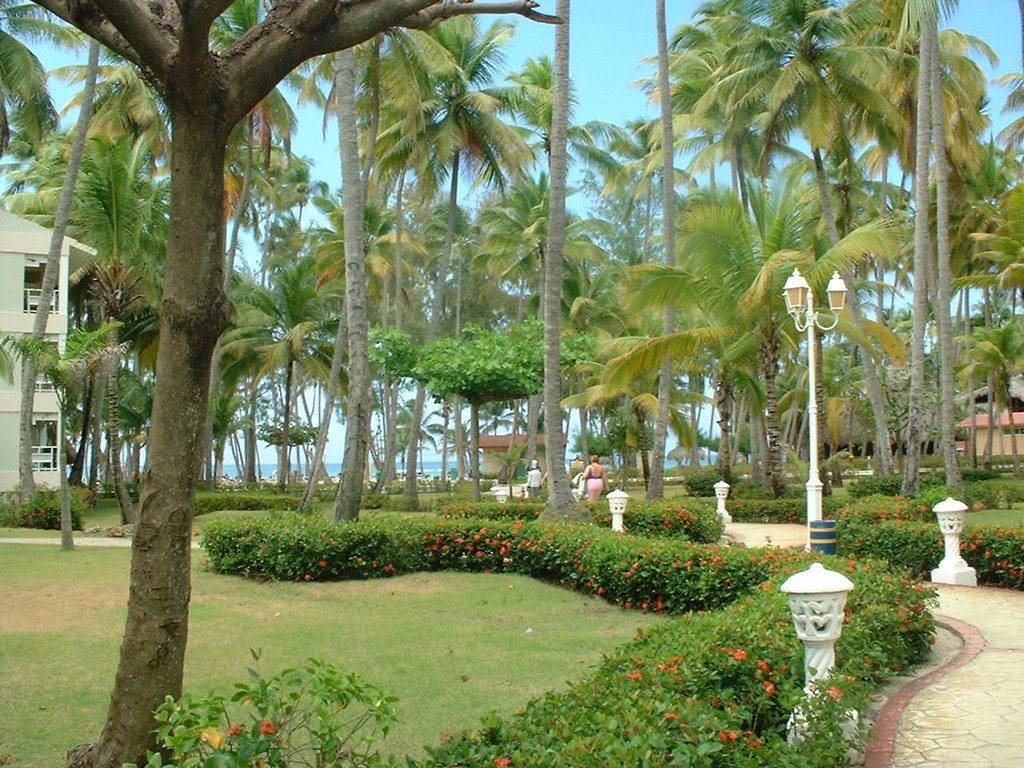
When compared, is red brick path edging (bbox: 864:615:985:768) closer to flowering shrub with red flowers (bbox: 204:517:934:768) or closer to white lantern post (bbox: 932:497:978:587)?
flowering shrub with red flowers (bbox: 204:517:934:768)

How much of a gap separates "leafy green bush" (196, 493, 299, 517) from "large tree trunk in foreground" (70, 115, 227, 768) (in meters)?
23.5

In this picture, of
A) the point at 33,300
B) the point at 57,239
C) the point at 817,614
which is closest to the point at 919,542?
the point at 817,614

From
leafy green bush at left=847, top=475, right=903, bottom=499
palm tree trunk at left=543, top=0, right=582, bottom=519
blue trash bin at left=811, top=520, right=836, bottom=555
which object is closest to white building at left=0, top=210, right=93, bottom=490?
palm tree trunk at left=543, top=0, right=582, bottom=519

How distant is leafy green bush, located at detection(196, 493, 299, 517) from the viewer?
1070 inches

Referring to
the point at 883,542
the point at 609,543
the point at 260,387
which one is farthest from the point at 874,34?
the point at 260,387

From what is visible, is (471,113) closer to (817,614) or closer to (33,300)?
(33,300)

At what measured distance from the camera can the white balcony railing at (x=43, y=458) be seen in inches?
1205

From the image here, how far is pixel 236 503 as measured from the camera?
28047 mm

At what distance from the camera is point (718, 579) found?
1057 cm

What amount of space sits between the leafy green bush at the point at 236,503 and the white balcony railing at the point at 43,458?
6.07 meters

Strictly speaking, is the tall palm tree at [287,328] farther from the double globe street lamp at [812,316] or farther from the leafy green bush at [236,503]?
the double globe street lamp at [812,316]

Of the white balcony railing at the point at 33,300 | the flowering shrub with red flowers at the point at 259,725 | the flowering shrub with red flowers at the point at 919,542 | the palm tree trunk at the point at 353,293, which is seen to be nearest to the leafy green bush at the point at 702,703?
the flowering shrub with red flowers at the point at 259,725

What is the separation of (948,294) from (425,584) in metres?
15.8

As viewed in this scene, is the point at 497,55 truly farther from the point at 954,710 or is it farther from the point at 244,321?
the point at 954,710
